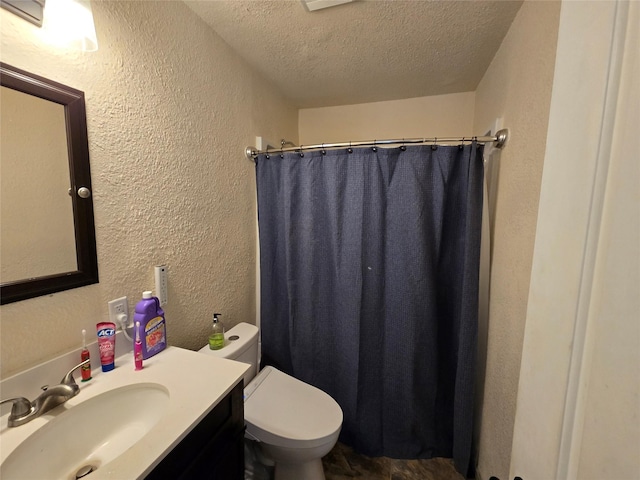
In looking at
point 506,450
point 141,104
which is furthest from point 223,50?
point 506,450

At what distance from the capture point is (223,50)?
1.37 metres

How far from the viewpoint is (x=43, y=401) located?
0.68 m

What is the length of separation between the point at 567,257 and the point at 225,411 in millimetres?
949

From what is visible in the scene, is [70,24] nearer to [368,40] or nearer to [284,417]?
[368,40]

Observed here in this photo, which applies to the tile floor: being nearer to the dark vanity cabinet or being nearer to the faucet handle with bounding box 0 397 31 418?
the dark vanity cabinet

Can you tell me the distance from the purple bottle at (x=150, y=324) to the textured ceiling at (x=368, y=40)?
1.29 m

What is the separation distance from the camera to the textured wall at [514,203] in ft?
2.96

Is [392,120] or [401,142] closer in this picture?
[401,142]

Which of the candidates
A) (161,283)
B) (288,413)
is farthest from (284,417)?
(161,283)

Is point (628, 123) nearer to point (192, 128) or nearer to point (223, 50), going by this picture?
point (192, 128)

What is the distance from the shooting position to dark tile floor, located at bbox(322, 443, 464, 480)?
1396mm

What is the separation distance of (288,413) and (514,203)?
4.50 feet

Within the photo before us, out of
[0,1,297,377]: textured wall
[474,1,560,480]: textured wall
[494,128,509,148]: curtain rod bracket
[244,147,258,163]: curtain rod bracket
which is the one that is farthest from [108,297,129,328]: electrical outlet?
[494,128,509,148]: curtain rod bracket

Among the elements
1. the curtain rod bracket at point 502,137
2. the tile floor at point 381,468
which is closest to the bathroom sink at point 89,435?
the tile floor at point 381,468
